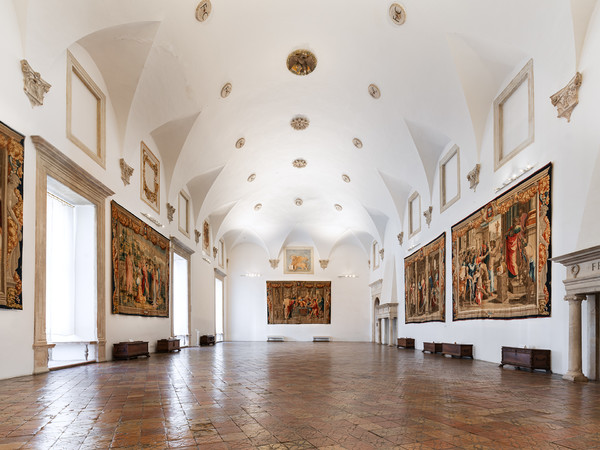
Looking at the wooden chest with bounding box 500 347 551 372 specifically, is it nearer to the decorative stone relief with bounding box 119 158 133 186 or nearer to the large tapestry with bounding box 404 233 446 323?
the large tapestry with bounding box 404 233 446 323

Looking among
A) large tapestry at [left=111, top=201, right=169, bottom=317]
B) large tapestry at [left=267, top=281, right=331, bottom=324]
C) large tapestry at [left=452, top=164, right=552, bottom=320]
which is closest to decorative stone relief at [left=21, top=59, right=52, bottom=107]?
large tapestry at [left=111, top=201, right=169, bottom=317]

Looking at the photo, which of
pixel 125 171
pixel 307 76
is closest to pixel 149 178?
pixel 125 171

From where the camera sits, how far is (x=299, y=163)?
2234 centimetres

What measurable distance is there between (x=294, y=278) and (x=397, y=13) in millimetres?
23802

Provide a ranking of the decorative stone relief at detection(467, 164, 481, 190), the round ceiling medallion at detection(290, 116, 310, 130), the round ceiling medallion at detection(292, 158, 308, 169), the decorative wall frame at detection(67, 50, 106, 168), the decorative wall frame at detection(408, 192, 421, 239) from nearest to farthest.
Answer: the decorative wall frame at detection(67, 50, 106, 168) → the decorative stone relief at detection(467, 164, 481, 190) → the round ceiling medallion at detection(290, 116, 310, 130) → the decorative wall frame at detection(408, 192, 421, 239) → the round ceiling medallion at detection(292, 158, 308, 169)

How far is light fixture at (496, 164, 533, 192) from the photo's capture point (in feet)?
33.2

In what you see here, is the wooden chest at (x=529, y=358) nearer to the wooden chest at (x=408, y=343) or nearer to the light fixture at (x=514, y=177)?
the light fixture at (x=514, y=177)

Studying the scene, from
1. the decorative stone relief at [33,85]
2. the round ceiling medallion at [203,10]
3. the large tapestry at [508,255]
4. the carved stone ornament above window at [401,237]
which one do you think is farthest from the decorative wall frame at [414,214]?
the decorative stone relief at [33,85]

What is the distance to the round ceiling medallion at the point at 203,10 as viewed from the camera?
10448mm

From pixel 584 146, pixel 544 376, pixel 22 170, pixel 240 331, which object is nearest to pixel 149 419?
pixel 22 170

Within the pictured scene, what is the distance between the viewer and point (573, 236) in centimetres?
827

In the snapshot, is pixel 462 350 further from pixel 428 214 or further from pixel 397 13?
pixel 397 13

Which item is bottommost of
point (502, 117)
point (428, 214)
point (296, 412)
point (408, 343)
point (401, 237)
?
point (408, 343)

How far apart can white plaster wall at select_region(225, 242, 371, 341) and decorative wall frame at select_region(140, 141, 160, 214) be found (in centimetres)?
1697
